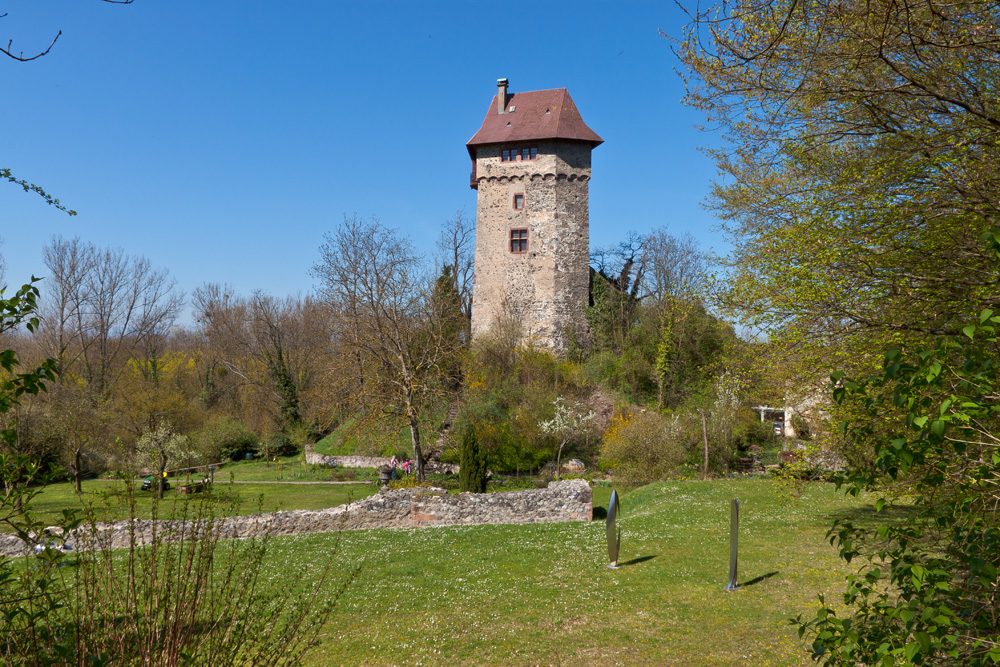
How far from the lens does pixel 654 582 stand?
34.6 ft

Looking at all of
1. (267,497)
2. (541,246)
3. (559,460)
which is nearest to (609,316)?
(541,246)

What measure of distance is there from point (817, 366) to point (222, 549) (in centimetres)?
1298

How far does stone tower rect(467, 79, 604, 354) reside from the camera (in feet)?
116

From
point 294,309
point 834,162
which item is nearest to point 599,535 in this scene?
point 834,162

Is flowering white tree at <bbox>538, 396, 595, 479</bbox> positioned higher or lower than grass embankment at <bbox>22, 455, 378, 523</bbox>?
higher

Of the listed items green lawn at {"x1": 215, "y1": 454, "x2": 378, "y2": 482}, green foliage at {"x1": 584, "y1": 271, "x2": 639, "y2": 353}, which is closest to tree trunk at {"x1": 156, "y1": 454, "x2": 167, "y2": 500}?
green lawn at {"x1": 215, "y1": 454, "x2": 378, "y2": 482}

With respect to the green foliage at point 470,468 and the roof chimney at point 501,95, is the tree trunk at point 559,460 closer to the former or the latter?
the green foliage at point 470,468

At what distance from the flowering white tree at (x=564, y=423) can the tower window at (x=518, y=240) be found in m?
10.8

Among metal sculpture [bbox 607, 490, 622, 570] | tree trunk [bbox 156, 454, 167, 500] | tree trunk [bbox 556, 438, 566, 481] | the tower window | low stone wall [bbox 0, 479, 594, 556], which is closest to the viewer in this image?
metal sculpture [bbox 607, 490, 622, 570]

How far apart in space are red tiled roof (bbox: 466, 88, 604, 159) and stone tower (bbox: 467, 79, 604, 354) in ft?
0.23

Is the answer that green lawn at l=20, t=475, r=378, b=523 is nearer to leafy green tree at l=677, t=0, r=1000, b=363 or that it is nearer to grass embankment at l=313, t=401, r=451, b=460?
grass embankment at l=313, t=401, r=451, b=460

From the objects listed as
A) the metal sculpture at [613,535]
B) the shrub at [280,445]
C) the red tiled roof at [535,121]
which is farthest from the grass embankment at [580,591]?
the red tiled roof at [535,121]

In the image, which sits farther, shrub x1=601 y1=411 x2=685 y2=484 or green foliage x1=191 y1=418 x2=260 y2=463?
green foliage x1=191 y1=418 x2=260 y2=463

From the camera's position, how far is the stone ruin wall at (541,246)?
35.4 metres
